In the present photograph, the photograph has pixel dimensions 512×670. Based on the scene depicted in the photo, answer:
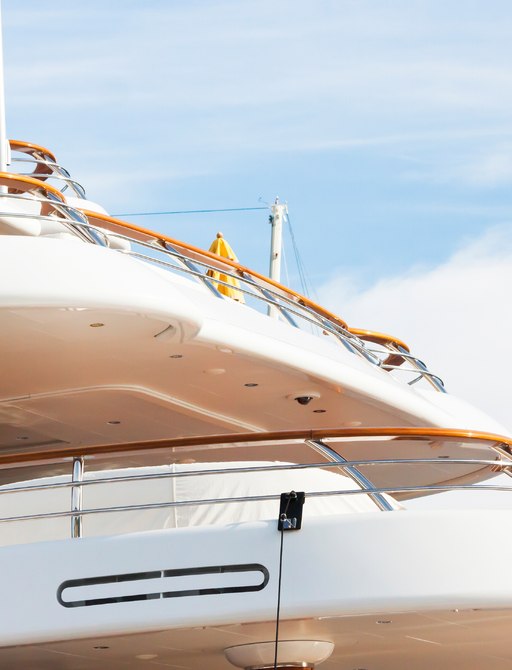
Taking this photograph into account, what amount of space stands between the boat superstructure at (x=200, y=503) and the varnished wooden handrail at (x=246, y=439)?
0.04ft

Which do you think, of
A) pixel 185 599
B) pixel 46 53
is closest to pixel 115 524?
pixel 185 599

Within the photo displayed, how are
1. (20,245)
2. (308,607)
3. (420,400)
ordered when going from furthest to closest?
(420,400)
(20,245)
(308,607)

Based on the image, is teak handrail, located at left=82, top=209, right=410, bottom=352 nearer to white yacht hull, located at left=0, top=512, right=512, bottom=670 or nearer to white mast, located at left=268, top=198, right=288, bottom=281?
white yacht hull, located at left=0, top=512, right=512, bottom=670

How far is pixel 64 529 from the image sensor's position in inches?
300

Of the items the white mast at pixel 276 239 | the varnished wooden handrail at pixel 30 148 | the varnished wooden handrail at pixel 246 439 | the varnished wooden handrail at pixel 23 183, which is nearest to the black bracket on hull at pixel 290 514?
the varnished wooden handrail at pixel 246 439

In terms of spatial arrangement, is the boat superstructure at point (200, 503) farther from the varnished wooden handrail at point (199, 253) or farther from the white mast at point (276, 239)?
the white mast at point (276, 239)

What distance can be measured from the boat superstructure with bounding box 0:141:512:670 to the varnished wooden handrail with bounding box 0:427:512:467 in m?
0.01

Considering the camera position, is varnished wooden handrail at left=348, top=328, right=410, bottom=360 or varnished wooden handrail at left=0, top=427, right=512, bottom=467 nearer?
varnished wooden handrail at left=0, top=427, right=512, bottom=467

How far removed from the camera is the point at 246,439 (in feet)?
22.3

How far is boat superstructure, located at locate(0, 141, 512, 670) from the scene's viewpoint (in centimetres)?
646

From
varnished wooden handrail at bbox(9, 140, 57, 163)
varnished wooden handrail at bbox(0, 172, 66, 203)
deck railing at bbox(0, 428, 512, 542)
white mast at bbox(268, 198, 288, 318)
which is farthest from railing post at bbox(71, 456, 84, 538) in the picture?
white mast at bbox(268, 198, 288, 318)

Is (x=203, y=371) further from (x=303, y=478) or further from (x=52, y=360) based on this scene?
(x=303, y=478)

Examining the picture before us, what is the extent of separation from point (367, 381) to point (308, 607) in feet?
14.1

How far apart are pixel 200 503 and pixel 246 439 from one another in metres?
0.45
